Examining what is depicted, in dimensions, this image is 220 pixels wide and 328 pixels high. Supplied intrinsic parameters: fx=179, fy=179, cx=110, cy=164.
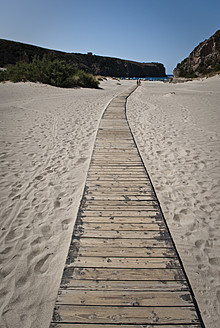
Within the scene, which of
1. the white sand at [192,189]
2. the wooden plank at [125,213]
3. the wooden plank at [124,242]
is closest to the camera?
the white sand at [192,189]

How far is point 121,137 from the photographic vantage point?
5.86 metres

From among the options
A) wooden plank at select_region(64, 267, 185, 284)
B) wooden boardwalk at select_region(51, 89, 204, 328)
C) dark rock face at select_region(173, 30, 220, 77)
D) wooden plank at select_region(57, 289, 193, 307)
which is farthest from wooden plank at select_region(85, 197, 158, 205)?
dark rock face at select_region(173, 30, 220, 77)

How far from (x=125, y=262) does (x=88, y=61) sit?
81.5 metres

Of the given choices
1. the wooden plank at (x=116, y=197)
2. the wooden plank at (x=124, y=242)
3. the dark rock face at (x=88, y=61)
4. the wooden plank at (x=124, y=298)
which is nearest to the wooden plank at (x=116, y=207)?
the wooden plank at (x=116, y=197)

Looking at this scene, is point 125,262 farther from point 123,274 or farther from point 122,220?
point 122,220

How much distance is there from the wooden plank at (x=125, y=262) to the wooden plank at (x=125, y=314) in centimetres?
40

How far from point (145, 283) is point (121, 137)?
451 centimetres

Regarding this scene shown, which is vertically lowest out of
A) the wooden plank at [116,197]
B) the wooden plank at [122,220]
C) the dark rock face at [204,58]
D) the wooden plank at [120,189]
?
the wooden plank at [122,220]

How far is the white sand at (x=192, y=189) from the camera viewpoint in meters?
2.04

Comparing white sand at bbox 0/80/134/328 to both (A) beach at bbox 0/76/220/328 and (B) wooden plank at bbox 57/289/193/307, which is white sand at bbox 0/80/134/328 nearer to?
(A) beach at bbox 0/76/220/328

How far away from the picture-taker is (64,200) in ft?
10.7

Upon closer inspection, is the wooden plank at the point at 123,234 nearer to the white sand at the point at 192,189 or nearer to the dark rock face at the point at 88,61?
the white sand at the point at 192,189

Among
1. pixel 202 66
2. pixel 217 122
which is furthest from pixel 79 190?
pixel 202 66

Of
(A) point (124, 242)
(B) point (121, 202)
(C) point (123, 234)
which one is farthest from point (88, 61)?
(A) point (124, 242)
